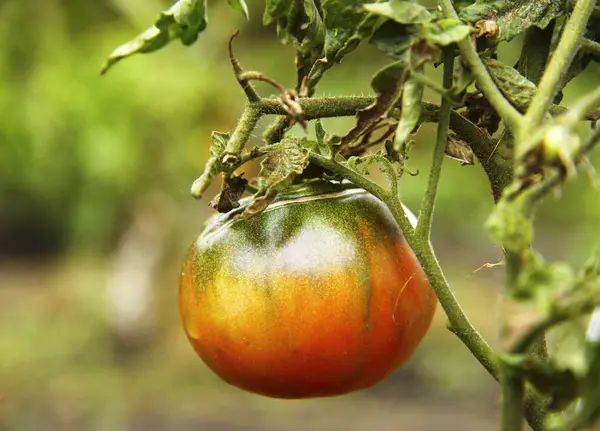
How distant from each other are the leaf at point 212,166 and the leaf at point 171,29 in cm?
11

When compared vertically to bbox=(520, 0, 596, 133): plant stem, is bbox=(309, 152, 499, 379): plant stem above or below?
below

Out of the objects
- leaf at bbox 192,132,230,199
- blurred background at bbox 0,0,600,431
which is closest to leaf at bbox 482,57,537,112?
leaf at bbox 192,132,230,199

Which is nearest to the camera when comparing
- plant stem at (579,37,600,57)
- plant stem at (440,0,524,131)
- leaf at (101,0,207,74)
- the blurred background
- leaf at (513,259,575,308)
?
leaf at (513,259,575,308)

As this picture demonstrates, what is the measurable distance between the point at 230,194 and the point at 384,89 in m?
0.20

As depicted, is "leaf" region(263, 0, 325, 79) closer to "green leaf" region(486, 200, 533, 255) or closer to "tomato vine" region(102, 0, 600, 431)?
"tomato vine" region(102, 0, 600, 431)

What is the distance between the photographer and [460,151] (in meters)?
0.65

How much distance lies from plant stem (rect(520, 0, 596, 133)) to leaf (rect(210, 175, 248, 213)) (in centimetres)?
26

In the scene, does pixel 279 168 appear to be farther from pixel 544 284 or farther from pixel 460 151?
pixel 544 284

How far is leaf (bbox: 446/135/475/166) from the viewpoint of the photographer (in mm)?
644

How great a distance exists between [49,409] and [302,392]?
4272 millimetres

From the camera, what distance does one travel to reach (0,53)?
3.62 meters

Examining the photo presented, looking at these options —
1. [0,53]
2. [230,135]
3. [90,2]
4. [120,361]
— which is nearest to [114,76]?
[90,2]

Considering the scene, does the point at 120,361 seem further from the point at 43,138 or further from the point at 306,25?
the point at 306,25

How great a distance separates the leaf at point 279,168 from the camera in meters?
0.64
